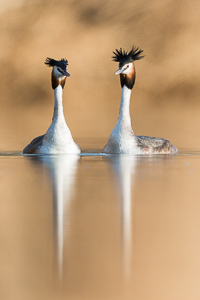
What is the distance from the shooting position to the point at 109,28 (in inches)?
4515

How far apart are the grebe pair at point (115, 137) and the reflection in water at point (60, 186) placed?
0.97 ft

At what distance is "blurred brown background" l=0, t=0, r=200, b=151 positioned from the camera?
9431 centimetres

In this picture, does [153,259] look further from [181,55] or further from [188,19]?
[188,19]

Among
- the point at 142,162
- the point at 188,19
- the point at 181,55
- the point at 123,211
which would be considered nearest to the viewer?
the point at 123,211

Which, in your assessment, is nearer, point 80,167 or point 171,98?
point 80,167

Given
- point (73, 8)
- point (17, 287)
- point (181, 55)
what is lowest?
point (17, 287)

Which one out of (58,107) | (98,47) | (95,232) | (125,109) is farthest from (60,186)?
(98,47)

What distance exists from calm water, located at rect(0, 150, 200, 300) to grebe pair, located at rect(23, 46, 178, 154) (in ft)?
11.2

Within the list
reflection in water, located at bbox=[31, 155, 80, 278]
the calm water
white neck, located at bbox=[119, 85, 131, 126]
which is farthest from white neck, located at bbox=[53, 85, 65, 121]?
the calm water

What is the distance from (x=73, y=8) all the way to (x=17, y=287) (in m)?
117

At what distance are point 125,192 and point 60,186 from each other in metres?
1.09

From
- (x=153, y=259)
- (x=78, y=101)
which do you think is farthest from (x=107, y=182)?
(x=78, y=101)

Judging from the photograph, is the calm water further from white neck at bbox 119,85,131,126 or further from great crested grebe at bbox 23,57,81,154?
white neck at bbox 119,85,131,126

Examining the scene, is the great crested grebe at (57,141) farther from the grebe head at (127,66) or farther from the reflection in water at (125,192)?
the grebe head at (127,66)
